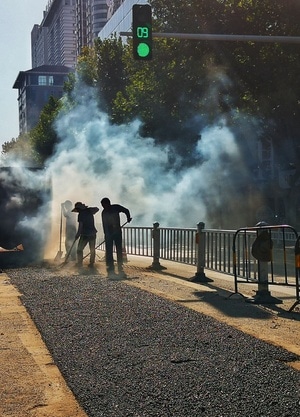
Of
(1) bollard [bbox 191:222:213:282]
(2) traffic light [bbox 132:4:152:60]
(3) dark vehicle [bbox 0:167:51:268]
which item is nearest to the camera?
(1) bollard [bbox 191:222:213:282]

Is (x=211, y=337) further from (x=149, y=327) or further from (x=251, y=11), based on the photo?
(x=251, y=11)

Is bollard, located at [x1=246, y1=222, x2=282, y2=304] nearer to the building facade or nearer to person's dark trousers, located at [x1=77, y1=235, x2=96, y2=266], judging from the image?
person's dark trousers, located at [x1=77, y1=235, x2=96, y2=266]

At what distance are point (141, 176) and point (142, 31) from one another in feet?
63.3

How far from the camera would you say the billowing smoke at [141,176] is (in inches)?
1051

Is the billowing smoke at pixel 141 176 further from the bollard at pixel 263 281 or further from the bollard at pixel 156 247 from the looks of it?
the bollard at pixel 263 281

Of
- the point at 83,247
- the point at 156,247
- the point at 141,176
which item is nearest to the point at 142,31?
the point at 156,247

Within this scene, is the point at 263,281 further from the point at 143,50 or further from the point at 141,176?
the point at 141,176

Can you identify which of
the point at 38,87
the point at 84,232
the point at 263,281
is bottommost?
the point at 263,281

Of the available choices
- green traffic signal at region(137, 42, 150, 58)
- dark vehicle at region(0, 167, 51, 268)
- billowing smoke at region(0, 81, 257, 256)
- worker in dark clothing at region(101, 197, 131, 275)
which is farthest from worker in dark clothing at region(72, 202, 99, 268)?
green traffic signal at region(137, 42, 150, 58)

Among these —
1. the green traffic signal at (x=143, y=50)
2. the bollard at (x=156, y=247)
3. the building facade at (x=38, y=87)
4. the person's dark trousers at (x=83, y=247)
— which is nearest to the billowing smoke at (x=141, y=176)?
the person's dark trousers at (x=83, y=247)

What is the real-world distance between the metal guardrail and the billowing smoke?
5.13 metres

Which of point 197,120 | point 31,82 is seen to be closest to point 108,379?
point 197,120

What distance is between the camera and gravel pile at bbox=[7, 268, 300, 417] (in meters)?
5.19

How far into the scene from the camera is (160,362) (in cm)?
655
